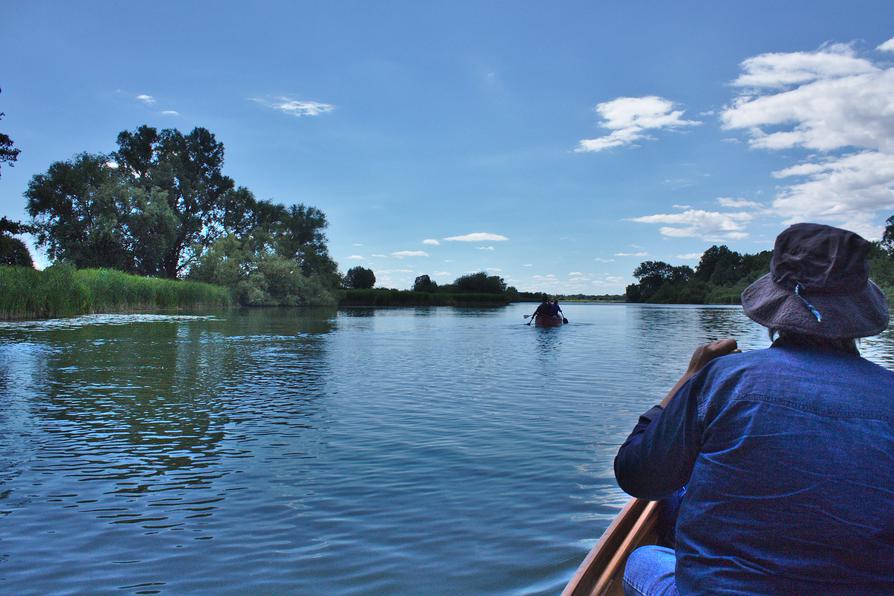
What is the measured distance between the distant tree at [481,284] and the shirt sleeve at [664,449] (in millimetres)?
89569

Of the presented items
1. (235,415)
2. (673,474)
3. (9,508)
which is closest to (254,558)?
(9,508)

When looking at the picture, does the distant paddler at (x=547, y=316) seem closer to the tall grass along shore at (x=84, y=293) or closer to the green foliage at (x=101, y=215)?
the tall grass along shore at (x=84, y=293)

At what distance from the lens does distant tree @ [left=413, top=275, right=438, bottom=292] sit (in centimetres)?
9282

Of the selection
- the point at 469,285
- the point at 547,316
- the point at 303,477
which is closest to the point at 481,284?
the point at 469,285

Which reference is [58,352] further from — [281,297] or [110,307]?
[281,297]

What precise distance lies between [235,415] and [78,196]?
5162 cm

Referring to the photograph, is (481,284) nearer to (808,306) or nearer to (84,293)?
(84,293)

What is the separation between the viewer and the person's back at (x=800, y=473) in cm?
185

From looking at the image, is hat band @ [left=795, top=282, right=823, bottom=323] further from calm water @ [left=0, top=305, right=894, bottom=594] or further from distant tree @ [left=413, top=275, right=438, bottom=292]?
distant tree @ [left=413, top=275, right=438, bottom=292]

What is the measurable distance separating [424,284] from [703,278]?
2907 inches

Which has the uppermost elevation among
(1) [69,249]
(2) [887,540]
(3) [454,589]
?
(1) [69,249]

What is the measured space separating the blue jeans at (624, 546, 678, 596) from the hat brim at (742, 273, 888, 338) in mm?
1002

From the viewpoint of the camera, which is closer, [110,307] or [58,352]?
[58,352]

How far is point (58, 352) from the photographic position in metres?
16.2
